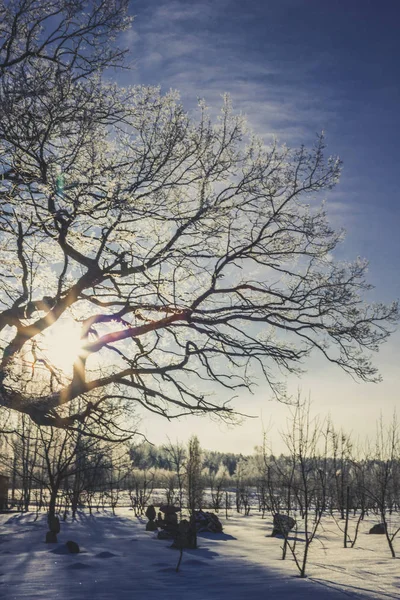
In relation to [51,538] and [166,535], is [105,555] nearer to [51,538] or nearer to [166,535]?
[51,538]

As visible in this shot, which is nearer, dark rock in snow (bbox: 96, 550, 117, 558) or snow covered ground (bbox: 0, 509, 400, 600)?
snow covered ground (bbox: 0, 509, 400, 600)

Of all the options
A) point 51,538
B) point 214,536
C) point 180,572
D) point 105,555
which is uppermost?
point 180,572

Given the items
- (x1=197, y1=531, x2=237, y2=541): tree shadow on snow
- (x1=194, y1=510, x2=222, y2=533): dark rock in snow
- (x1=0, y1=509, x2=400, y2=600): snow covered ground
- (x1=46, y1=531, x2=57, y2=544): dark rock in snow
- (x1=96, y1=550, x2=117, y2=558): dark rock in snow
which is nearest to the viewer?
(x1=0, y1=509, x2=400, y2=600): snow covered ground

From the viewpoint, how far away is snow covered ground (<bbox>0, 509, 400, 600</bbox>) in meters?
5.28

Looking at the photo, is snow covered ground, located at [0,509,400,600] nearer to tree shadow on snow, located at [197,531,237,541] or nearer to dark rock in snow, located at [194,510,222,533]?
tree shadow on snow, located at [197,531,237,541]

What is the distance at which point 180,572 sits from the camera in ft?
22.9

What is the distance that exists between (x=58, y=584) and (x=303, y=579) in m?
3.26

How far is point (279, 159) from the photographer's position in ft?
27.9

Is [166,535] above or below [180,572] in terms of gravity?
below

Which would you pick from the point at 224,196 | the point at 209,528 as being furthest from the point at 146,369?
the point at 209,528

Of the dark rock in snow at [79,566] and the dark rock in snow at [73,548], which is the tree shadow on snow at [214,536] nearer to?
the dark rock in snow at [73,548]

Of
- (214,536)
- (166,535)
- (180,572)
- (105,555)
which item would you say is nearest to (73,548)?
(105,555)

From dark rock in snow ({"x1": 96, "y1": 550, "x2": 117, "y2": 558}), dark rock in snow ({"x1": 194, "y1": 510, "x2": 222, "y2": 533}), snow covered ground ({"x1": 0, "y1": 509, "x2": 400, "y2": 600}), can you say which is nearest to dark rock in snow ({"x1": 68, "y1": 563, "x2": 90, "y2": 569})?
snow covered ground ({"x1": 0, "y1": 509, "x2": 400, "y2": 600})

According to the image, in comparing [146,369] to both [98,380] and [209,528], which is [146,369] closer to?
[98,380]
